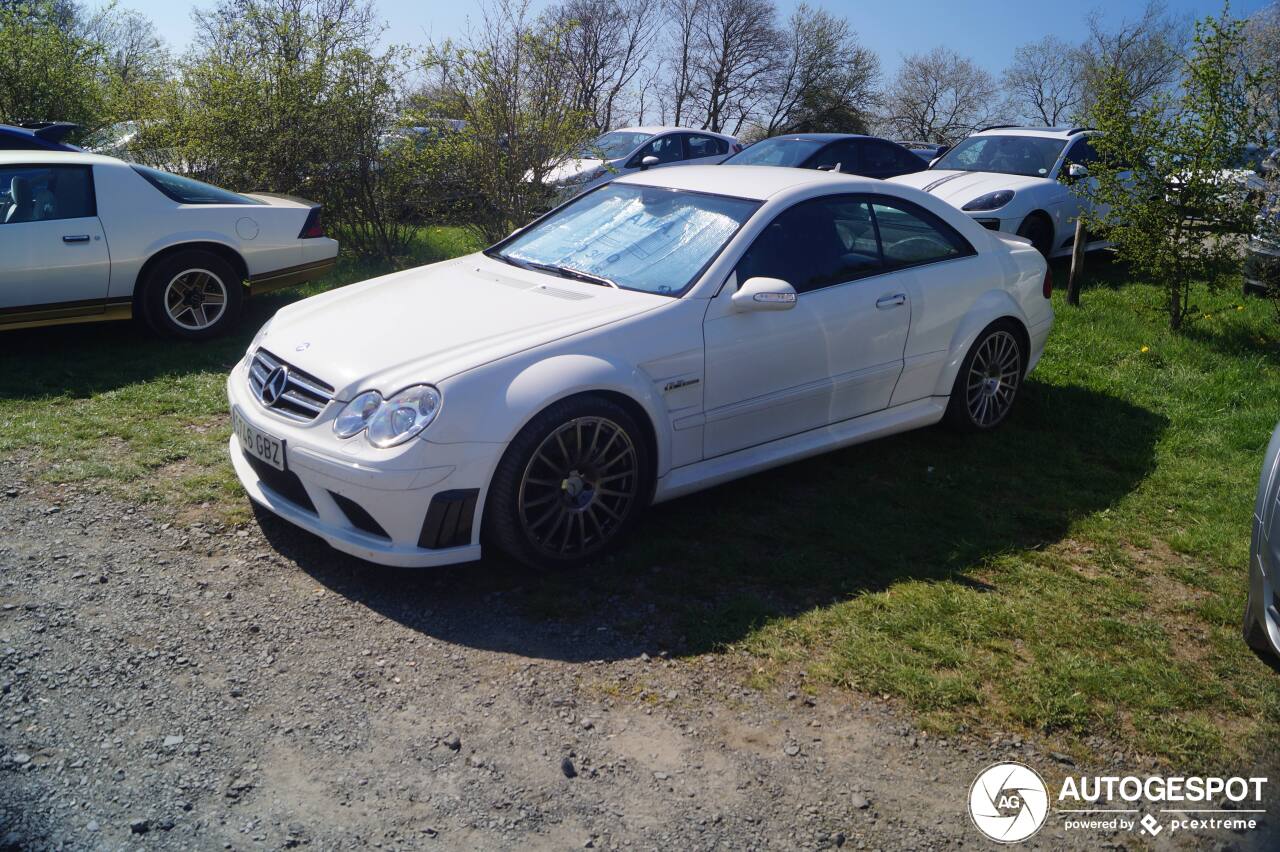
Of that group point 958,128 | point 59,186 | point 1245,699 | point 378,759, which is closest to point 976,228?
point 1245,699

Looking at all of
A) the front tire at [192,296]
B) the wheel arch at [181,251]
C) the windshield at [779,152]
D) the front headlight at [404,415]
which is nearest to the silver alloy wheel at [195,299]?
the front tire at [192,296]

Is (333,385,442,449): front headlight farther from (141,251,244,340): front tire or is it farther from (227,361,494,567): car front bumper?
(141,251,244,340): front tire

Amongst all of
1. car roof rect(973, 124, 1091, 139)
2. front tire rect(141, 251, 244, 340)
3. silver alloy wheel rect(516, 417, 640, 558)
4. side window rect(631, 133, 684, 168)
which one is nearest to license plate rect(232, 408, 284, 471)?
silver alloy wheel rect(516, 417, 640, 558)

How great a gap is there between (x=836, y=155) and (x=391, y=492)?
9.98 meters

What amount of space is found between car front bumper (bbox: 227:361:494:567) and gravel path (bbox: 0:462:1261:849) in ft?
0.87

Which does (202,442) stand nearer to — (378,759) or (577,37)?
(378,759)

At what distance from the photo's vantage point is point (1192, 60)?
796 cm

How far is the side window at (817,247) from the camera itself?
16.5ft

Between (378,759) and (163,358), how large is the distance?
5140 millimetres

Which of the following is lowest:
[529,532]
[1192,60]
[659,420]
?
[529,532]

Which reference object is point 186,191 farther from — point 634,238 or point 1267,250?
point 1267,250

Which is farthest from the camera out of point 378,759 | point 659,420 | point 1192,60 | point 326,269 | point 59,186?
point 326,269

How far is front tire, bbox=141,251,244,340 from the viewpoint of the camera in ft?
25.3

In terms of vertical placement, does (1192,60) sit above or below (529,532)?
above
